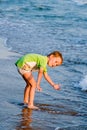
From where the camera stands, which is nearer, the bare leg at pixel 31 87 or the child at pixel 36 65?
the child at pixel 36 65

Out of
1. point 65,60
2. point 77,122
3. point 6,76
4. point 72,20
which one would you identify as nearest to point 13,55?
point 65,60

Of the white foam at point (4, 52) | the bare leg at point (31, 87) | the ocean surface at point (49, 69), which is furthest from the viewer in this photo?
the white foam at point (4, 52)

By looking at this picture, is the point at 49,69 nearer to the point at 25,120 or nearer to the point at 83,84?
the point at 83,84

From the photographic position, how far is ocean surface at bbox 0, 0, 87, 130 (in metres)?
6.88

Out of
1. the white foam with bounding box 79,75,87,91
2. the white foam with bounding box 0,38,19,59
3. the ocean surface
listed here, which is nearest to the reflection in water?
the ocean surface

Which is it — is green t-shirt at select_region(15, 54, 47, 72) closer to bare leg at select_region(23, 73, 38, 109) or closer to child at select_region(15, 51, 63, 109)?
child at select_region(15, 51, 63, 109)

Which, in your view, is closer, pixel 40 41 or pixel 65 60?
pixel 65 60

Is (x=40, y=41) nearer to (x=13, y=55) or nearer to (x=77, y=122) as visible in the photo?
(x=13, y=55)

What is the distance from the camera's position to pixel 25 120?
6.77 meters

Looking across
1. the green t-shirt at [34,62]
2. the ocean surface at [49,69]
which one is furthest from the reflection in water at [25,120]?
the green t-shirt at [34,62]

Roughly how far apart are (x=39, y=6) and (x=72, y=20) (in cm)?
664

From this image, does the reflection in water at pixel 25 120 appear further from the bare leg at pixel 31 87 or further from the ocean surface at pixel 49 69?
the bare leg at pixel 31 87

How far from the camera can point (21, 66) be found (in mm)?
7488

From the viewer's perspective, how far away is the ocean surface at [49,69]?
22.6 feet
